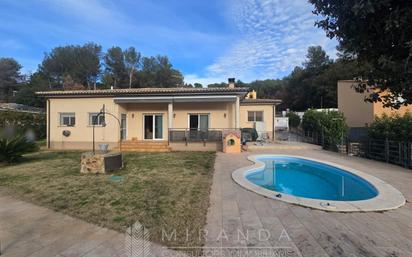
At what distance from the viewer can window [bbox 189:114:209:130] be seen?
754 inches

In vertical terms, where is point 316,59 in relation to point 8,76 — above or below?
above

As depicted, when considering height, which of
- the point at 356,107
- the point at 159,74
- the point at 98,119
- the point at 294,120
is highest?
the point at 159,74

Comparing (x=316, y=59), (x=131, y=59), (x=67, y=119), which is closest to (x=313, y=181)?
(x=67, y=119)

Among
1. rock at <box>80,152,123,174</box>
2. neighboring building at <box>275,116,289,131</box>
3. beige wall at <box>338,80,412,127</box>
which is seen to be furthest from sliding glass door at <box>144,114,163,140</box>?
neighboring building at <box>275,116,289,131</box>

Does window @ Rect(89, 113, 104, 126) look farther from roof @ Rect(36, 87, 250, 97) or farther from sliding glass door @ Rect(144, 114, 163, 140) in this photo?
sliding glass door @ Rect(144, 114, 163, 140)

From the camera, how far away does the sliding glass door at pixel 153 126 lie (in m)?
19.6

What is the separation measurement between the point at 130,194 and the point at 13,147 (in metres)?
8.41

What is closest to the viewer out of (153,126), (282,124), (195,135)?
(195,135)

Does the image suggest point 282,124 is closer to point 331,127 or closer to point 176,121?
point 331,127

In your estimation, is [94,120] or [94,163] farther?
[94,120]

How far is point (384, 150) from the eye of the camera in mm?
12688

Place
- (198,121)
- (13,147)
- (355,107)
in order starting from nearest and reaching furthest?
(13,147)
(198,121)
(355,107)

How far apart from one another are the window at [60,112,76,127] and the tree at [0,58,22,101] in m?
48.7

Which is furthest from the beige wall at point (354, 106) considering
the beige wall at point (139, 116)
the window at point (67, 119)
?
the window at point (67, 119)
